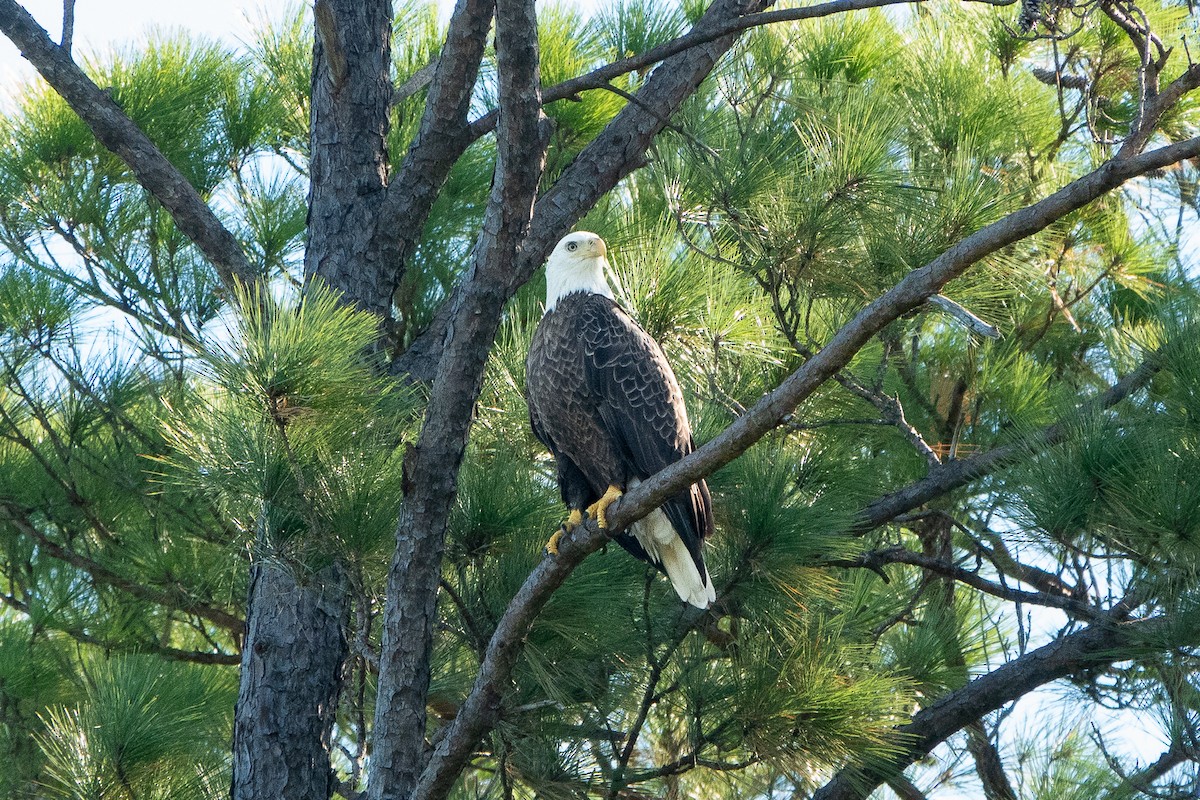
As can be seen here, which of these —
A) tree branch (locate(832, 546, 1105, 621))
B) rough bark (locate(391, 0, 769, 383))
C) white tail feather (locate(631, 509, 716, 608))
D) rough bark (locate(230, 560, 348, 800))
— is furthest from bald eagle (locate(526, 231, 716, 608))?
rough bark (locate(230, 560, 348, 800))

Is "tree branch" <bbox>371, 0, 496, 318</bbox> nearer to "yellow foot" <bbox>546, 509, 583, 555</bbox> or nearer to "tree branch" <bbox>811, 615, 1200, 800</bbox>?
"yellow foot" <bbox>546, 509, 583, 555</bbox>

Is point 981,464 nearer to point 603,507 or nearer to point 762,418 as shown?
point 603,507

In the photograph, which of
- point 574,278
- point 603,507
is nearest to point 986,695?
point 603,507

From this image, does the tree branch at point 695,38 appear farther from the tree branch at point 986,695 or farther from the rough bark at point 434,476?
the tree branch at point 986,695

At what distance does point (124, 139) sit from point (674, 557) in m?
1.67

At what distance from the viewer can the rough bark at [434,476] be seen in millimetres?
2484

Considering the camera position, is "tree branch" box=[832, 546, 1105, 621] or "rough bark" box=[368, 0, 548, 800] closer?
"rough bark" box=[368, 0, 548, 800]

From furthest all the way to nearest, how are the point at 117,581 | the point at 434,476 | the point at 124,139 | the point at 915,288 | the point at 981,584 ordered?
the point at 117,581
the point at 981,584
the point at 124,139
the point at 434,476
the point at 915,288

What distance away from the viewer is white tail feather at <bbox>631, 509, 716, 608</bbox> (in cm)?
297

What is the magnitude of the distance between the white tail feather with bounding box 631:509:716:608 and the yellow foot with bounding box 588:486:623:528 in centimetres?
8

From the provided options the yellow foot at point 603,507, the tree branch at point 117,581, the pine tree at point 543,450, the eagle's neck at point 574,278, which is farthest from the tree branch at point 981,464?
the tree branch at point 117,581

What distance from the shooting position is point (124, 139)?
10.5 ft

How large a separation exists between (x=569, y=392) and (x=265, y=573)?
0.84m

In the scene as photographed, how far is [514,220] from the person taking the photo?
8.18ft
